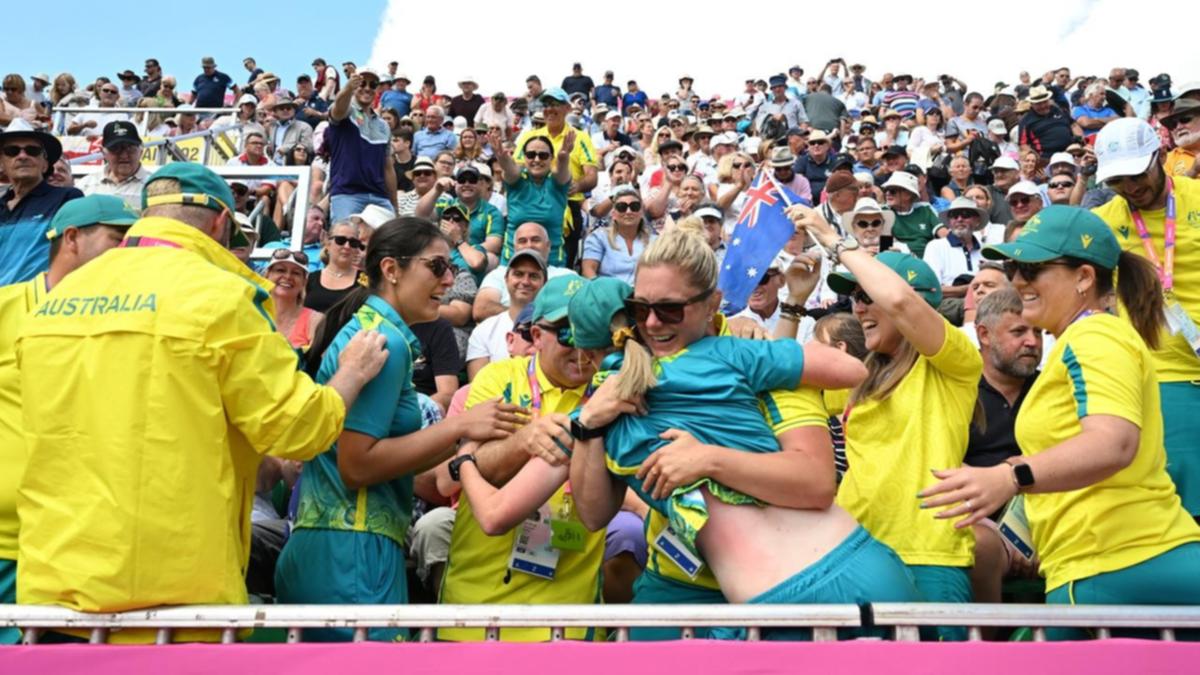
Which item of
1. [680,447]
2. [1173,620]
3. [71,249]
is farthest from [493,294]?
[1173,620]

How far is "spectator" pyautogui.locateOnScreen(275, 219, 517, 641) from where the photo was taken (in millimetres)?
3754

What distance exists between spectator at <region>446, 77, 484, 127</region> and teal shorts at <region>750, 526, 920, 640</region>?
17.8m

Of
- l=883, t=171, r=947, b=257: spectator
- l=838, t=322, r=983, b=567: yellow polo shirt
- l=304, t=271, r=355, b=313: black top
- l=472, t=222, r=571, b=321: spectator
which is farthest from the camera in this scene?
l=883, t=171, r=947, b=257: spectator

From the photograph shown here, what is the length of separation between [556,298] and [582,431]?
3.10ft

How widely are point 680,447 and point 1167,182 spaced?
10.7 ft

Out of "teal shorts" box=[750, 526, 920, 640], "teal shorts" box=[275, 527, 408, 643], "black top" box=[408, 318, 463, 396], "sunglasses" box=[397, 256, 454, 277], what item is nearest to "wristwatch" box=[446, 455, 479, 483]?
"teal shorts" box=[275, 527, 408, 643]

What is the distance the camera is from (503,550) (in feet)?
13.5

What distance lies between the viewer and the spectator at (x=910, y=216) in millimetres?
11383

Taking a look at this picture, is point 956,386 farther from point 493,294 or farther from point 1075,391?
point 493,294

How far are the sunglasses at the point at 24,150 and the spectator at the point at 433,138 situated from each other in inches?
371

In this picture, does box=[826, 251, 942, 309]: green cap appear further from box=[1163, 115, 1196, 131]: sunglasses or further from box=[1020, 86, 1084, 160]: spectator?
box=[1020, 86, 1084, 160]: spectator

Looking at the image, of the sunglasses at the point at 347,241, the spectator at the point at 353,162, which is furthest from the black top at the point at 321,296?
the spectator at the point at 353,162

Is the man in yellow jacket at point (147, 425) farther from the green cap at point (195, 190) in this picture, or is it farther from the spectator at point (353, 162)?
the spectator at point (353, 162)

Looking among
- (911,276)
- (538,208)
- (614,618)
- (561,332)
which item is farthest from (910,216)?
(614,618)
